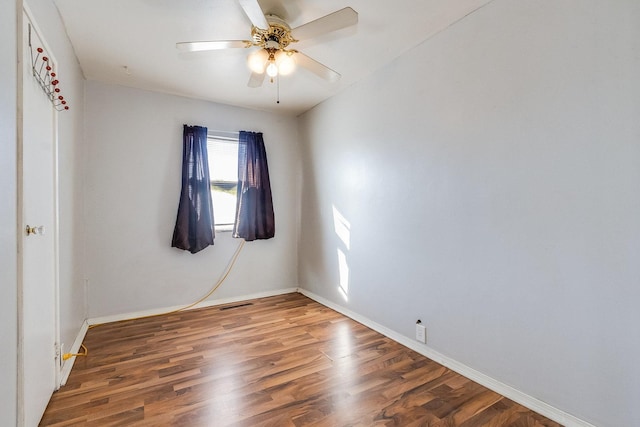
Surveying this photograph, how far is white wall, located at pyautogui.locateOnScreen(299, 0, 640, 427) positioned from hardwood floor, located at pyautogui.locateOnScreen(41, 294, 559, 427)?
0.32 meters

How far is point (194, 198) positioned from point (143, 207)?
530 millimetres

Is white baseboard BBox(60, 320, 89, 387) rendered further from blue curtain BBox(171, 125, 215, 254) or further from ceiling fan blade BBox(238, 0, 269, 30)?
ceiling fan blade BBox(238, 0, 269, 30)

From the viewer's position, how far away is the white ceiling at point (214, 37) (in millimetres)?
1956

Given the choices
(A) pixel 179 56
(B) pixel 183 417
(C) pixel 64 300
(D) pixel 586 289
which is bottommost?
(B) pixel 183 417

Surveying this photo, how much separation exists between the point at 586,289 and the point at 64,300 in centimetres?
326

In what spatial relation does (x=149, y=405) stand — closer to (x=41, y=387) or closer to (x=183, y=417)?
(x=183, y=417)

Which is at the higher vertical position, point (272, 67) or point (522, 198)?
point (272, 67)

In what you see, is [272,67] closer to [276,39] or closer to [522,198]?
[276,39]

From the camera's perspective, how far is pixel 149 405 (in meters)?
1.78

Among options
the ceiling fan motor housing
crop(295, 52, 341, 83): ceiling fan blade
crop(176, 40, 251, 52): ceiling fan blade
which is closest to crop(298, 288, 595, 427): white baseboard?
crop(295, 52, 341, 83): ceiling fan blade

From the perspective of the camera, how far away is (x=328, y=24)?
1.74 m

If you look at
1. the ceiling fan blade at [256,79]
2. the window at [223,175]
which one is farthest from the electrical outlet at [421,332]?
the window at [223,175]

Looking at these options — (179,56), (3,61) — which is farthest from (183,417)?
(179,56)

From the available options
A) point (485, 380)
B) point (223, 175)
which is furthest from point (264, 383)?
point (223, 175)
